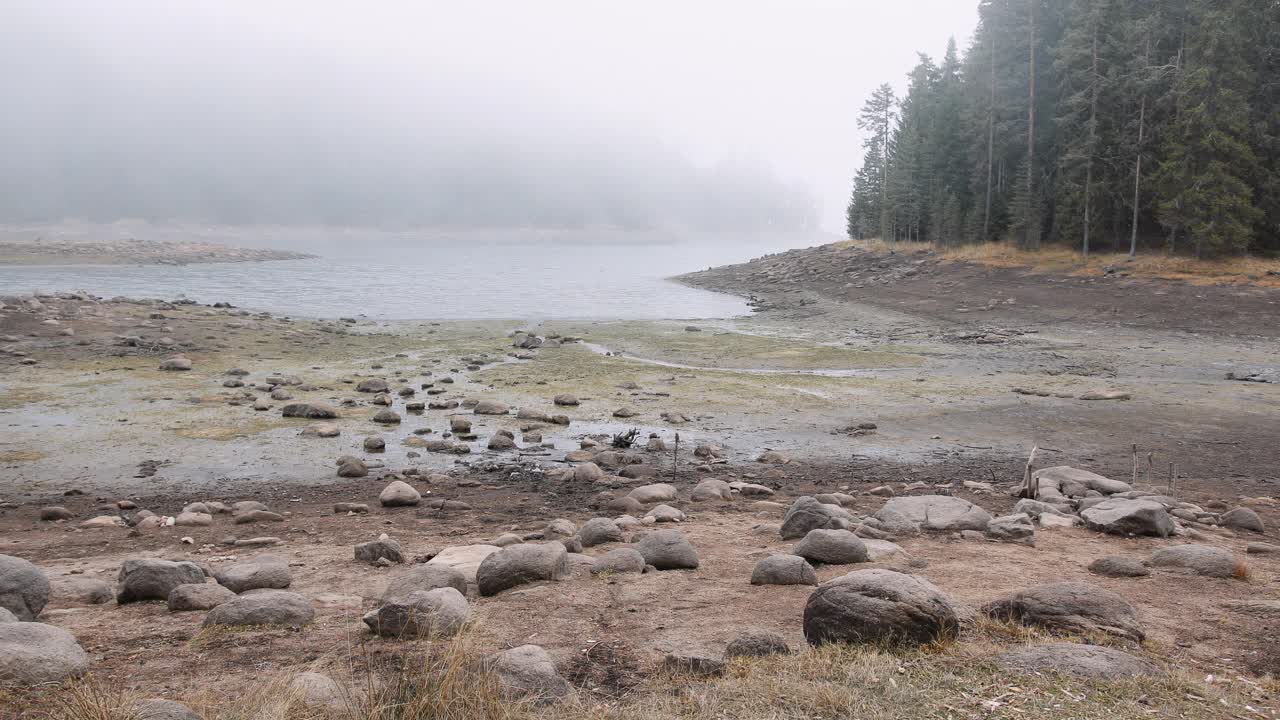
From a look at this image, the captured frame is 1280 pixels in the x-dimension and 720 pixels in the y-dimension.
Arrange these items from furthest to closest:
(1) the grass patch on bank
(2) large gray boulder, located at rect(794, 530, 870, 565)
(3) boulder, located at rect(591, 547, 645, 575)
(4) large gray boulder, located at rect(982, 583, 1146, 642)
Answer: (2) large gray boulder, located at rect(794, 530, 870, 565) < (3) boulder, located at rect(591, 547, 645, 575) < (4) large gray boulder, located at rect(982, 583, 1146, 642) < (1) the grass patch on bank

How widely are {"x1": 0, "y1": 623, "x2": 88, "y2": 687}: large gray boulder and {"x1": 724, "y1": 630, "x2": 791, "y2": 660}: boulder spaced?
14.2 ft

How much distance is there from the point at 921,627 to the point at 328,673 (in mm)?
4146

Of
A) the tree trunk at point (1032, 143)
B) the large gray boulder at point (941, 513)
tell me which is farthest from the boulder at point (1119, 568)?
the tree trunk at point (1032, 143)

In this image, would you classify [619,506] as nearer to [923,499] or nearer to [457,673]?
[923,499]

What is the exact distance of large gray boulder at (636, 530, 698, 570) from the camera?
28.1ft

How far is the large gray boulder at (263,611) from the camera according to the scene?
656cm

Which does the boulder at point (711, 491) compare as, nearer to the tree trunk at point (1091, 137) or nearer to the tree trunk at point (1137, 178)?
the tree trunk at point (1137, 178)

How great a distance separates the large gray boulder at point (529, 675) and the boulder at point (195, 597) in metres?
3.21

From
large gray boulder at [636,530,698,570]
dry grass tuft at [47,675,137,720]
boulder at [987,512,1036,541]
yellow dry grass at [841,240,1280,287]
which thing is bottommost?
boulder at [987,512,1036,541]

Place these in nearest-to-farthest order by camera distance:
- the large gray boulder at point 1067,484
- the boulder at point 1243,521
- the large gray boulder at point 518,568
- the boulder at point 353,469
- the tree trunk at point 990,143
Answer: the large gray boulder at point 518,568
the boulder at point 1243,521
the large gray boulder at point 1067,484
the boulder at point 353,469
the tree trunk at point 990,143

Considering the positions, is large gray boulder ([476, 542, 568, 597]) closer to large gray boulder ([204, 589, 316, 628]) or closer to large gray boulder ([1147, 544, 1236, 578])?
large gray boulder ([204, 589, 316, 628])

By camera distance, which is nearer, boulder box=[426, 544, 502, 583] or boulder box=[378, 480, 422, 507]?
boulder box=[426, 544, 502, 583]

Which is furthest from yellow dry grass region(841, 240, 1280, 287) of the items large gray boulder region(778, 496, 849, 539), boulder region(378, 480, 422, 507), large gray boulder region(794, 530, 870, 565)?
boulder region(378, 480, 422, 507)

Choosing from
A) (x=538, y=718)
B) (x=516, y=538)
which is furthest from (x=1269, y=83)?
(x=538, y=718)
